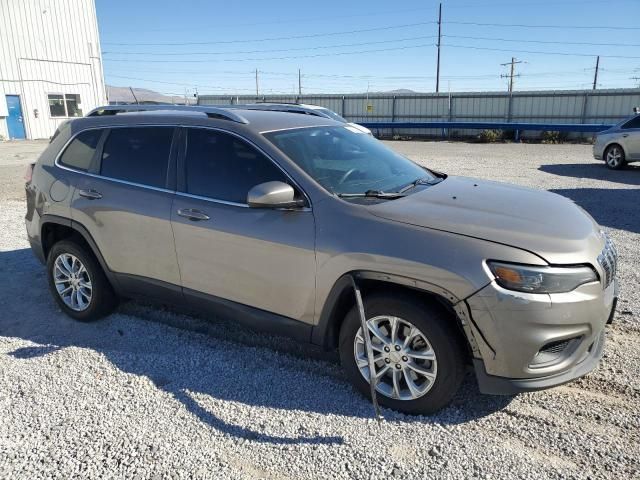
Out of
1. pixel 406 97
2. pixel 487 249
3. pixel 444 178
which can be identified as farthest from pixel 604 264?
pixel 406 97

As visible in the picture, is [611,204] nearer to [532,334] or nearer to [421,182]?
[421,182]

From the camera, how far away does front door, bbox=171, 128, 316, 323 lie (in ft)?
10.6

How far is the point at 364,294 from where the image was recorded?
315 cm

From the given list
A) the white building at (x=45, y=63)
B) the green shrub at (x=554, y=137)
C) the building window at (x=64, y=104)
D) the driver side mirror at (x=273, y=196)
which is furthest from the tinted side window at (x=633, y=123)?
the white building at (x=45, y=63)

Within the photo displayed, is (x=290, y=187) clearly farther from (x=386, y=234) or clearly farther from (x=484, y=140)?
(x=484, y=140)

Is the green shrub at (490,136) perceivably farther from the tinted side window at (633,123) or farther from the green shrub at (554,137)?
the tinted side window at (633,123)

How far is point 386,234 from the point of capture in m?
2.93

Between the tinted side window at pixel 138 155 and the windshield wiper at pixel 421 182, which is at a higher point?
the tinted side window at pixel 138 155

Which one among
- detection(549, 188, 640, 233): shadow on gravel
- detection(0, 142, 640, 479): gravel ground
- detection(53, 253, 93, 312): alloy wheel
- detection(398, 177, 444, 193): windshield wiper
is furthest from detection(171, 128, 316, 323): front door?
detection(549, 188, 640, 233): shadow on gravel

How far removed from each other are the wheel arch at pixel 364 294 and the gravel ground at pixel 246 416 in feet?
1.35

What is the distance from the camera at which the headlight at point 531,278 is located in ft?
8.68

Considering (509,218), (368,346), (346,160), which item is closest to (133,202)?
(346,160)

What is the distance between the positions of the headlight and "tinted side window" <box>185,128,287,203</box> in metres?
1.50

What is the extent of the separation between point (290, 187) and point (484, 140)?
2527 cm
